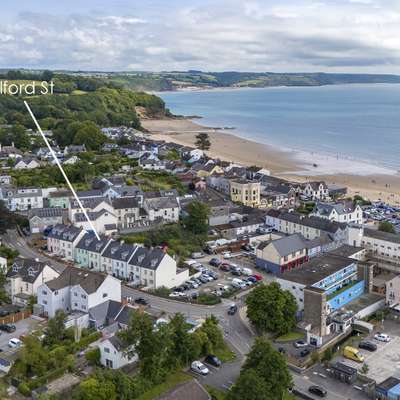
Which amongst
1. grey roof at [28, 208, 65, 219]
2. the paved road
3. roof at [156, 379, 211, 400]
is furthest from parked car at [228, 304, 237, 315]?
grey roof at [28, 208, 65, 219]

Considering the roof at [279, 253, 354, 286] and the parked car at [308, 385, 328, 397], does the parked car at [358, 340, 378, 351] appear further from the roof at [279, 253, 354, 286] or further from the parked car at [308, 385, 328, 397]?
the parked car at [308, 385, 328, 397]

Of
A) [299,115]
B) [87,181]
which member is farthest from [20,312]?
[299,115]

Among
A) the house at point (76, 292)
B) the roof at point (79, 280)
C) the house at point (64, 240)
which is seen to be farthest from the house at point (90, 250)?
the house at point (76, 292)

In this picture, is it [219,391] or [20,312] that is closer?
[219,391]

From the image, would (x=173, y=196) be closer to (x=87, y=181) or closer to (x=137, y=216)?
(x=137, y=216)

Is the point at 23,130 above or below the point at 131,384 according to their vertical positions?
above

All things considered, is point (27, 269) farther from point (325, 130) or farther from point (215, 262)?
point (325, 130)

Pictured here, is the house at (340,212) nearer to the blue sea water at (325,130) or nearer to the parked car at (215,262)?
the parked car at (215,262)

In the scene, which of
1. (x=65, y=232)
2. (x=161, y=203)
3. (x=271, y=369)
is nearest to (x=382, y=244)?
(x=161, y=203)
